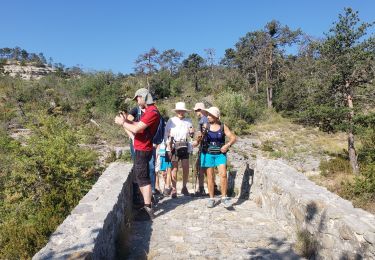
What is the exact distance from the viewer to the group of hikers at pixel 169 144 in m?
4.69

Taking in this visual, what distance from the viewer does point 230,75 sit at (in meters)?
37.3

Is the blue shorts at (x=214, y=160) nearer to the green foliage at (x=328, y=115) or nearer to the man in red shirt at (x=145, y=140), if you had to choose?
the man in red shirt at (x=145, y=140)

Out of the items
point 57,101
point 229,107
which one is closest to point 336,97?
point 229,107

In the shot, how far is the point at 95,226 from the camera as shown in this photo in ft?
10.6

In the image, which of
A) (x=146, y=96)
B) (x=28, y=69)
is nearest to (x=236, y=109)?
(x=146, y=96)

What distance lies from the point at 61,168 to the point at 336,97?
12.0 m

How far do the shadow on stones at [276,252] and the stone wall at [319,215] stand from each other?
255mm

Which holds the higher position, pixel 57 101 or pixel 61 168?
pixel 57 101

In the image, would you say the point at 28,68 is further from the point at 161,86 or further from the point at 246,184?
the point at 246,184

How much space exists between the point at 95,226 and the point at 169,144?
308 cm

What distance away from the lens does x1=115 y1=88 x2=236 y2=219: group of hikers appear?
4.69m

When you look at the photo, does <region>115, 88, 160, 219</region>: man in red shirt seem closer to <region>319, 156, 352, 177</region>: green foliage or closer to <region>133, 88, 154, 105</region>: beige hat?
<region>133, 88, 154, 105</region>: beige hat

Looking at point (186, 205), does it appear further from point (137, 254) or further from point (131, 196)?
point (137, 254)

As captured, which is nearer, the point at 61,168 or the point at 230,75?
the point at 61,168
